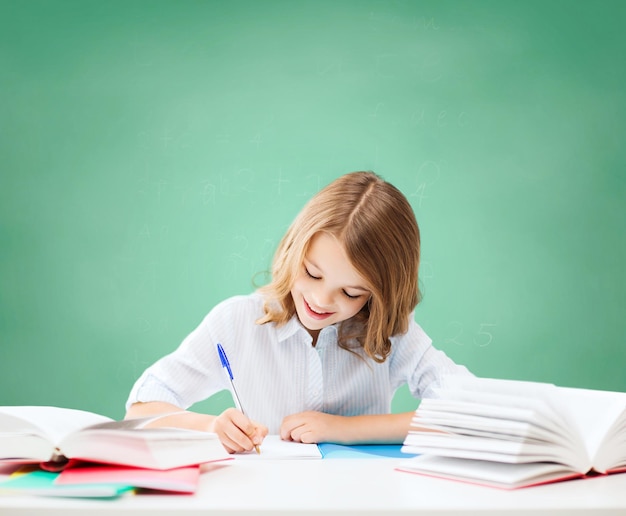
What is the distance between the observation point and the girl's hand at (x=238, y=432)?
42.0 inches

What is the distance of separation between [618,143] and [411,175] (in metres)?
0.92

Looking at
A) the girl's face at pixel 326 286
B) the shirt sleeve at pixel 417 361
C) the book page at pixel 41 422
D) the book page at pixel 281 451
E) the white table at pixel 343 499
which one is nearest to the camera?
the white table at pixel 343 499

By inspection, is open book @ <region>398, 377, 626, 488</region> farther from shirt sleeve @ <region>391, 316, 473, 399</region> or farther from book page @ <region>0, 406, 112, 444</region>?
shirt sleeve @ <region>391, 316, 473, 399</region>

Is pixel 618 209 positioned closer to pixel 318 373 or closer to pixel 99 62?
pixel 318 373

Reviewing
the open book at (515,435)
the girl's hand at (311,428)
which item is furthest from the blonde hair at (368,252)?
the open book at (515,435)

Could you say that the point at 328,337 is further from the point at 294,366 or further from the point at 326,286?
the point at 326,286

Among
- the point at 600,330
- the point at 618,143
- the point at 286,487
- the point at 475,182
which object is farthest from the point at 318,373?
the point at 618,143

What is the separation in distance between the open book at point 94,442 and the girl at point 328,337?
46cm

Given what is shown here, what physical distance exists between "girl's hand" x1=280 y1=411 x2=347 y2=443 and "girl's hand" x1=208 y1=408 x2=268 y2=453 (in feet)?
0.53

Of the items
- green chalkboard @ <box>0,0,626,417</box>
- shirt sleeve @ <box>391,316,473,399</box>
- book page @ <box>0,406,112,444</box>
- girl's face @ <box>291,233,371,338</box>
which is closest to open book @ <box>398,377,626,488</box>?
book page @ <box>0,406,112,444</box>

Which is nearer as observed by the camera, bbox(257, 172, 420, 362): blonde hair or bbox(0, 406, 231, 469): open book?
bbox(0, 406, 231, 469): open book

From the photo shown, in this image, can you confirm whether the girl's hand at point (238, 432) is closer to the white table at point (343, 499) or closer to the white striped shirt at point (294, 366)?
the white table at point (343, 499)

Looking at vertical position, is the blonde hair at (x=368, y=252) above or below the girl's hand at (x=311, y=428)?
above

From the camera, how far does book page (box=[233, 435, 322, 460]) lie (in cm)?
100
